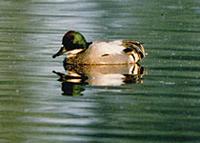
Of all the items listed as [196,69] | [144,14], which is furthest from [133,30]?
[196,69]

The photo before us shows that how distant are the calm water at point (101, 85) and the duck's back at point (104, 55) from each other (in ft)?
0.90

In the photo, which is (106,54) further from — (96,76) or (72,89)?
(72,89)

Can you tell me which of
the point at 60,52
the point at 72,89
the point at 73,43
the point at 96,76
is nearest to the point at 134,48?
the point at 73,43

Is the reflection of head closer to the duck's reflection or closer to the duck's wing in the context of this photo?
the duck's reflection

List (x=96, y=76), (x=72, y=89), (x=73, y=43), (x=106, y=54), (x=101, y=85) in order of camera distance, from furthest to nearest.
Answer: (x=73, y=43)
(x=106, y=54)
(x=96, y=76)
(x=101, y=85)
(x=72, y=89)

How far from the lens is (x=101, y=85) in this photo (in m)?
14.0

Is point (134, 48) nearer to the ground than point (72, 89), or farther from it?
farther from it

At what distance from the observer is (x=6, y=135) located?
1084 cm

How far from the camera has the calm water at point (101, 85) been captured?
1120 centimetres

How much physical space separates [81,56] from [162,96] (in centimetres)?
365

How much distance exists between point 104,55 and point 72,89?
276cm

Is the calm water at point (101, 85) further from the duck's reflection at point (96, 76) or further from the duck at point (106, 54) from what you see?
the duck at point (106, 54)

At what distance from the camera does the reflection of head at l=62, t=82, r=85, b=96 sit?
13.5 meters

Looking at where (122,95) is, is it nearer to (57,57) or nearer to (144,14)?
(57,57)
